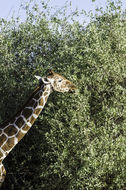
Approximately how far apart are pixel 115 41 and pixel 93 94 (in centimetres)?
237

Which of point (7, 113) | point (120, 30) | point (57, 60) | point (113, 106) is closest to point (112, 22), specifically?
point (120, 30)

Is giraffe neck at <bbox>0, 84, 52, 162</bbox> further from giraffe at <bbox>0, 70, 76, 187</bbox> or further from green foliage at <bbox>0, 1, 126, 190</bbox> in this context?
green foliage at <bbox>0, 1, 126, 190</bbox>

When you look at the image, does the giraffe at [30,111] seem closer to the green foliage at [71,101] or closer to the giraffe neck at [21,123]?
the giraffe neck at [21,123]

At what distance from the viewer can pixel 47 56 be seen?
15156mm

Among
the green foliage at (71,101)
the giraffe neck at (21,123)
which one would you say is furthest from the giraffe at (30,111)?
the green foliage at (71,101)

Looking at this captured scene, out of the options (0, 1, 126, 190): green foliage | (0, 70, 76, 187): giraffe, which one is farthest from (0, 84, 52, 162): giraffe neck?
(0, 1, 126, 190): green foliage

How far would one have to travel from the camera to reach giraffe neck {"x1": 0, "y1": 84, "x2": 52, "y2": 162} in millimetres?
11141

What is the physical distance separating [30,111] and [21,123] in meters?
0.45

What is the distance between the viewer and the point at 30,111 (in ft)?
36.7

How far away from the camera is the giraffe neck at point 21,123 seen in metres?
11.1

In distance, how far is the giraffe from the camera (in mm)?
11070

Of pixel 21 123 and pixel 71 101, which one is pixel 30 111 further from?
pixel 71 101

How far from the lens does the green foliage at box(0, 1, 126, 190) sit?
461 inches

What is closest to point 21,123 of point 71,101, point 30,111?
point 30,111
